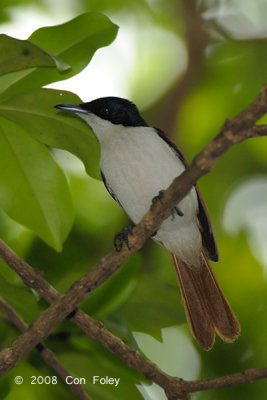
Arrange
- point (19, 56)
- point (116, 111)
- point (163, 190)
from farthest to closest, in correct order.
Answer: point (116, 111) < point (163, 190) < point (19, 56)

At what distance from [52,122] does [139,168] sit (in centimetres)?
68

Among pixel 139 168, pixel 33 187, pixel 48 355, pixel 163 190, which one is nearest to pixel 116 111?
pixel 139 168

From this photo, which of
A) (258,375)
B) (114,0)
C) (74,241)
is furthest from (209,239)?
(114,0)

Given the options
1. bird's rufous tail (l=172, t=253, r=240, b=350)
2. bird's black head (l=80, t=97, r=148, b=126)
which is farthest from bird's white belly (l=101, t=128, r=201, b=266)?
bird's rufous tail (l=172, t=253, r=240, b=350)

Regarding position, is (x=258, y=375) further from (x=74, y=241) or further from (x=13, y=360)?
(x=74, y=241)

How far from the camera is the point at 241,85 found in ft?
14.9

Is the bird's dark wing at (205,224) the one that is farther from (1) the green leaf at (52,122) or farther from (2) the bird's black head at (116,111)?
(1) the green leaf at (52,122)

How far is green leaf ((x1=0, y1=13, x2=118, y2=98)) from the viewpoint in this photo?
2404 mm

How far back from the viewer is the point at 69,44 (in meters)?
2.45

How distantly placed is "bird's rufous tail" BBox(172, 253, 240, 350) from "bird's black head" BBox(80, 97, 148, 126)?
81 centimetres

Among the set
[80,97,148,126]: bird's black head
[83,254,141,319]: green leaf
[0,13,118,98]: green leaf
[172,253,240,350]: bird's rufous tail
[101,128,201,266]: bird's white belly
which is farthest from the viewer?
[80,97,148,126]: bird's black head

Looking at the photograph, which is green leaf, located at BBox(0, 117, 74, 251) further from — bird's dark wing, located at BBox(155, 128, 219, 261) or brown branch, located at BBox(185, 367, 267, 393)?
bird's dark wing, located at BBox(155, 128, 219, 261)

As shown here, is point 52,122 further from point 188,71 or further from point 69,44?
point 188,71

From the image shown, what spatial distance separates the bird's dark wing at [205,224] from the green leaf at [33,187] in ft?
2.96
